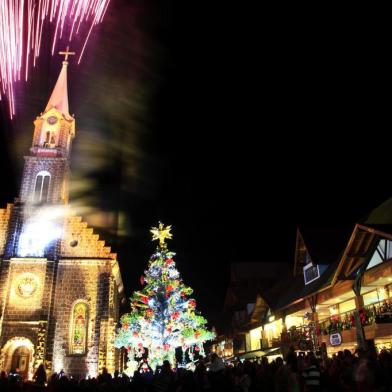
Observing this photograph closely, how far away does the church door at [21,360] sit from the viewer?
30.1 meters

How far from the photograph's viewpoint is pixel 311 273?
1126 inches

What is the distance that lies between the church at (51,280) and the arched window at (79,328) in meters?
0.07

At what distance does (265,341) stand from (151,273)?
14.0 meters

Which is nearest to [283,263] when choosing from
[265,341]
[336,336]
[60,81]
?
[265,341]

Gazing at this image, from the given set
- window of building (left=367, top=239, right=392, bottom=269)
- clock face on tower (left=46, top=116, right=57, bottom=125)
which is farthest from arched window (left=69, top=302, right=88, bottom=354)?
window of building (left=367, top=239, right=392, bottom=269)

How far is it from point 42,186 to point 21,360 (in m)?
14.1

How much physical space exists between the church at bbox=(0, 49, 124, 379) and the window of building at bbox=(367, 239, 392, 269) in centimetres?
2049

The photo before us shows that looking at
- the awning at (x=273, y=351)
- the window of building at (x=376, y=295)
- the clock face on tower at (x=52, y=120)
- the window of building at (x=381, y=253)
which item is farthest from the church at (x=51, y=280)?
the window of building at (x=381, y=253)

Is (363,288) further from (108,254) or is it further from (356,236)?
(108,254)

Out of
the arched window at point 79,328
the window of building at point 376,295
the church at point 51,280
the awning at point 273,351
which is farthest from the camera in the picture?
the arched window at point 79,328

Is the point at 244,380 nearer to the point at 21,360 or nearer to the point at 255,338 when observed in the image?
the point at 21,360

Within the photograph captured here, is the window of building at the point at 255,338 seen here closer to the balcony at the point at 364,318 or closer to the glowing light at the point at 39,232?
the balcony at the point at 364,318

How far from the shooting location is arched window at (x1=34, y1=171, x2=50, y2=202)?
118ft

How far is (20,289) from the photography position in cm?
3206
